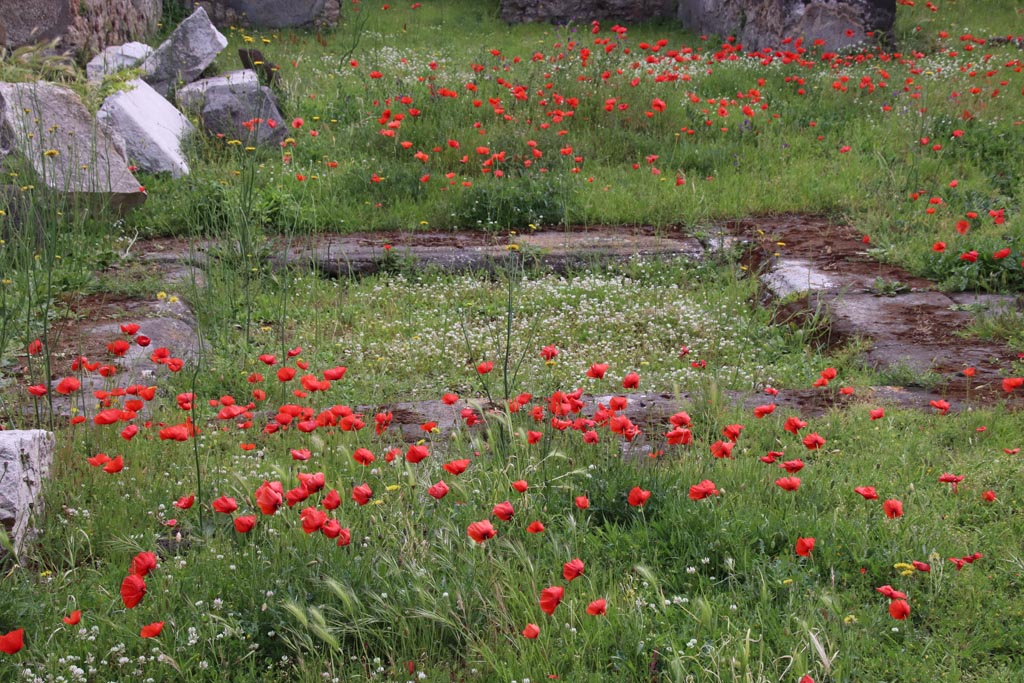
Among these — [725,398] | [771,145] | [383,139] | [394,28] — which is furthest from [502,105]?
[394,28]

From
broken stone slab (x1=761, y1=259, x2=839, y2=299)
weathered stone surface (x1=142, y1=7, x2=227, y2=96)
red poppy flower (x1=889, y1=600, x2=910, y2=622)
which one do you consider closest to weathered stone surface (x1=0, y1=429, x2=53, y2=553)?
red poppy flower (x1=889, y1=600, x2=910, y2=622)

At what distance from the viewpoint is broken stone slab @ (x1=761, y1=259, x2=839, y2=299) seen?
5832 mm

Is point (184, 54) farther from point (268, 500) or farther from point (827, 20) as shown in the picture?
point (268, 500)

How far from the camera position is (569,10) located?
1605 cm

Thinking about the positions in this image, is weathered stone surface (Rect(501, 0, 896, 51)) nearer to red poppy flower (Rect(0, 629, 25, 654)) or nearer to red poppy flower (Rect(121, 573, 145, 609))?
red poppy flower (Rect(121, 573, 145, 609))

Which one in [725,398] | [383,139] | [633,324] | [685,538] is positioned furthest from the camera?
[383,139]

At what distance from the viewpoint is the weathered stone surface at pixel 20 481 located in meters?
2.81

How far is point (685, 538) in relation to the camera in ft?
9.29

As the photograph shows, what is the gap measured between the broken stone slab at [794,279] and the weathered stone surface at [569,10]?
11.0 meters

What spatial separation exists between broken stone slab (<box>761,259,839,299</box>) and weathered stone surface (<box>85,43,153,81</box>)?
6.82 meters

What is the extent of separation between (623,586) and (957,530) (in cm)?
123

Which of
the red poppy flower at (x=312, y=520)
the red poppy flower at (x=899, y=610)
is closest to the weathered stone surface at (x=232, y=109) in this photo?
the red poppy flower at (x=312, y=520)

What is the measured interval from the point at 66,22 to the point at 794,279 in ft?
29.6

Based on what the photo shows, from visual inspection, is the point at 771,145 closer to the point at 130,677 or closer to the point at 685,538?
the point at 685,538
